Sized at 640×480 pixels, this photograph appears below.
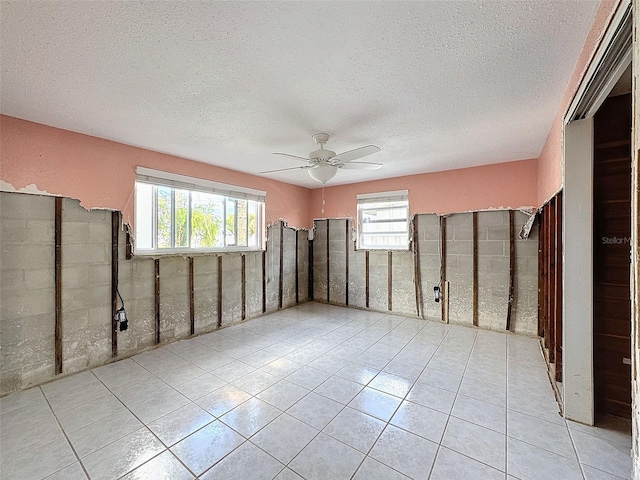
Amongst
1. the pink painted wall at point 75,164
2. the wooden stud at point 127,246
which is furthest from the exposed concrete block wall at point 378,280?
the wooden stud at point 127,246

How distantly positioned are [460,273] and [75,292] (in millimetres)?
4869

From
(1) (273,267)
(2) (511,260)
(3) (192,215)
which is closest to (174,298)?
(3) (192,215)

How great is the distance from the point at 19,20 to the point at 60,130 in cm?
164

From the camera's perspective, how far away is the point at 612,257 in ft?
6.67

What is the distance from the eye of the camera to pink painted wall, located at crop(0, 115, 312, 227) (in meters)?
2.37

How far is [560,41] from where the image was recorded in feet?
4.95

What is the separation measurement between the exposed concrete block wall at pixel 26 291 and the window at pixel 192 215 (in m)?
0.82

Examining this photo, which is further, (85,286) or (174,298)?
(174,298)

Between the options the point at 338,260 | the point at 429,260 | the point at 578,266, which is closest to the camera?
the point at 578,266

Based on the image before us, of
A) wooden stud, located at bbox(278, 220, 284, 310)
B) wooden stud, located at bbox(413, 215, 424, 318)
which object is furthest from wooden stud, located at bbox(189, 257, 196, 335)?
wooden stud, located at bbox(413, 215, 424, 318)

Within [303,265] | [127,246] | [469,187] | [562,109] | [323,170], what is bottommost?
[303,265]

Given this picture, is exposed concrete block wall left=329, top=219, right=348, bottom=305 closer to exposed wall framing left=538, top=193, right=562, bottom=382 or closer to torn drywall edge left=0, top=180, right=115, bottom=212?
exposed wall framing left=538, top=193, right=562, bottom=382

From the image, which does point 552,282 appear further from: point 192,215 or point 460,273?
point 192,215

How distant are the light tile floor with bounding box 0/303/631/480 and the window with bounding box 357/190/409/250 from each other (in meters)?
2.10
